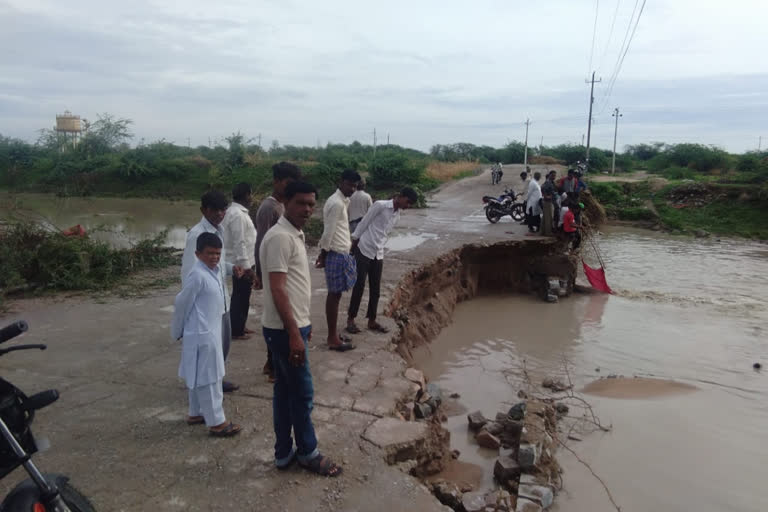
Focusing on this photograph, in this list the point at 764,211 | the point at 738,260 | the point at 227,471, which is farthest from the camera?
the point at 764,211

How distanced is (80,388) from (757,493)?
18.6 ft

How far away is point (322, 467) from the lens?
120 inches

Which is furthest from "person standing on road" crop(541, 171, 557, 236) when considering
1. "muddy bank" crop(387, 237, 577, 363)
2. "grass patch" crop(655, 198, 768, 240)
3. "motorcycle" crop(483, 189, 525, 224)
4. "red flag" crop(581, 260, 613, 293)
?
"grass patch" crop(655, 198, 768, 240)

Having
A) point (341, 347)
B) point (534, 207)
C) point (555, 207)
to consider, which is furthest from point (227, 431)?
point (534, 207)

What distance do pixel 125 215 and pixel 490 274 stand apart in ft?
55.0

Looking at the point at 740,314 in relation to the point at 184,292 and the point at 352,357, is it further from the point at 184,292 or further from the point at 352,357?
the point at 184,292

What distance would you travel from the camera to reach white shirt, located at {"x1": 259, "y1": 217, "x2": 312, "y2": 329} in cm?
288

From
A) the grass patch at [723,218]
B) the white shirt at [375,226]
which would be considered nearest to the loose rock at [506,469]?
the white shirt at [375,226]

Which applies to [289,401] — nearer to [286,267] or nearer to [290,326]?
[290,326]

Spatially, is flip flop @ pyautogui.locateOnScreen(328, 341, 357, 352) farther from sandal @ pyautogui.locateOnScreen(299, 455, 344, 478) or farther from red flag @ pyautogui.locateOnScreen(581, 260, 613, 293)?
red flag @ pyautogui.locateOnScreen(581, 260, 613, 293)

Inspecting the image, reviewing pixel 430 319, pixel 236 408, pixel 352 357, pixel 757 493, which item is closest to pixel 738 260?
pixel 430 319

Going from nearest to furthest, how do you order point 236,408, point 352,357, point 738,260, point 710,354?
1. point 236,408
2. point 352,357
3. point 710,354
4. point 738,260

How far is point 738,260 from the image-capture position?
14.9 m

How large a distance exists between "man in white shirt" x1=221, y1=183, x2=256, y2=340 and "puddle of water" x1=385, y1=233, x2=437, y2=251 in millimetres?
5569
